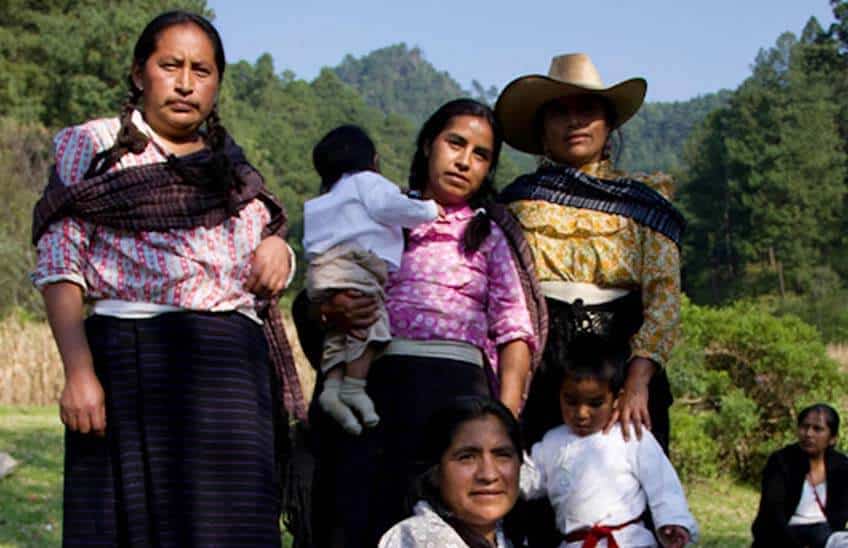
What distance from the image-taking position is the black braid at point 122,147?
2750mm

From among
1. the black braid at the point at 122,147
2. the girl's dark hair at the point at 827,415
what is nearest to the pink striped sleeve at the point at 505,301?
the black braid at the point at 122,147

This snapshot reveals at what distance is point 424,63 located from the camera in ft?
571

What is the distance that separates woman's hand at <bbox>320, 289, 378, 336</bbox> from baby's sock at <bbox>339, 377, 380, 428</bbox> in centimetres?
14

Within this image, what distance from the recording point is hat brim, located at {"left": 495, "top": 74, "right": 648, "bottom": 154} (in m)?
3.40

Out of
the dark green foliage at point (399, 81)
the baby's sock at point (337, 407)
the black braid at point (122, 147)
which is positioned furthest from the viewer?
the dark green foliage at point (399, 81)

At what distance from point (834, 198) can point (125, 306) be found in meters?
39.4

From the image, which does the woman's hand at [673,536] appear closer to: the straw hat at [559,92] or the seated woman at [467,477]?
the seated woman at [467,477]

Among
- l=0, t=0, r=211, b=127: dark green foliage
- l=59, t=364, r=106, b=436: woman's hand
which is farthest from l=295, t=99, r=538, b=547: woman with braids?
l=0, t=0, r=211, b=127: dark green foliage

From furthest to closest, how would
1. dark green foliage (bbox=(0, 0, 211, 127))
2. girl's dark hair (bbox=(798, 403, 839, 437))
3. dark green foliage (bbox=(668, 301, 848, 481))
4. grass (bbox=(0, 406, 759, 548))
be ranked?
dark green foliage (bbox=(0, 0, 211, 127)) < dark green foliage (bbox=(668, 301, 848, 481)) < grass (bbox=(0, 406, 759, 548)) < girl's dark hair (bbox=(798, 403, 839, 437))

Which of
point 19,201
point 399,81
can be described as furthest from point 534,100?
point 399,81

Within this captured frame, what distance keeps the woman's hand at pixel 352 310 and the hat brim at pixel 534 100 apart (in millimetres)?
767

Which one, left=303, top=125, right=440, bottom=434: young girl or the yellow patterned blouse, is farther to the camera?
the yellow patterned blouse

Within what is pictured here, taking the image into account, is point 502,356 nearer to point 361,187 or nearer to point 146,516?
point 361,187

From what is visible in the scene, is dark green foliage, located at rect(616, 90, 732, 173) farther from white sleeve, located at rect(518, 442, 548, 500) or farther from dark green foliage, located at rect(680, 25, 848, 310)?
white sleeve, located at rect(518, 442, 548, 500)
